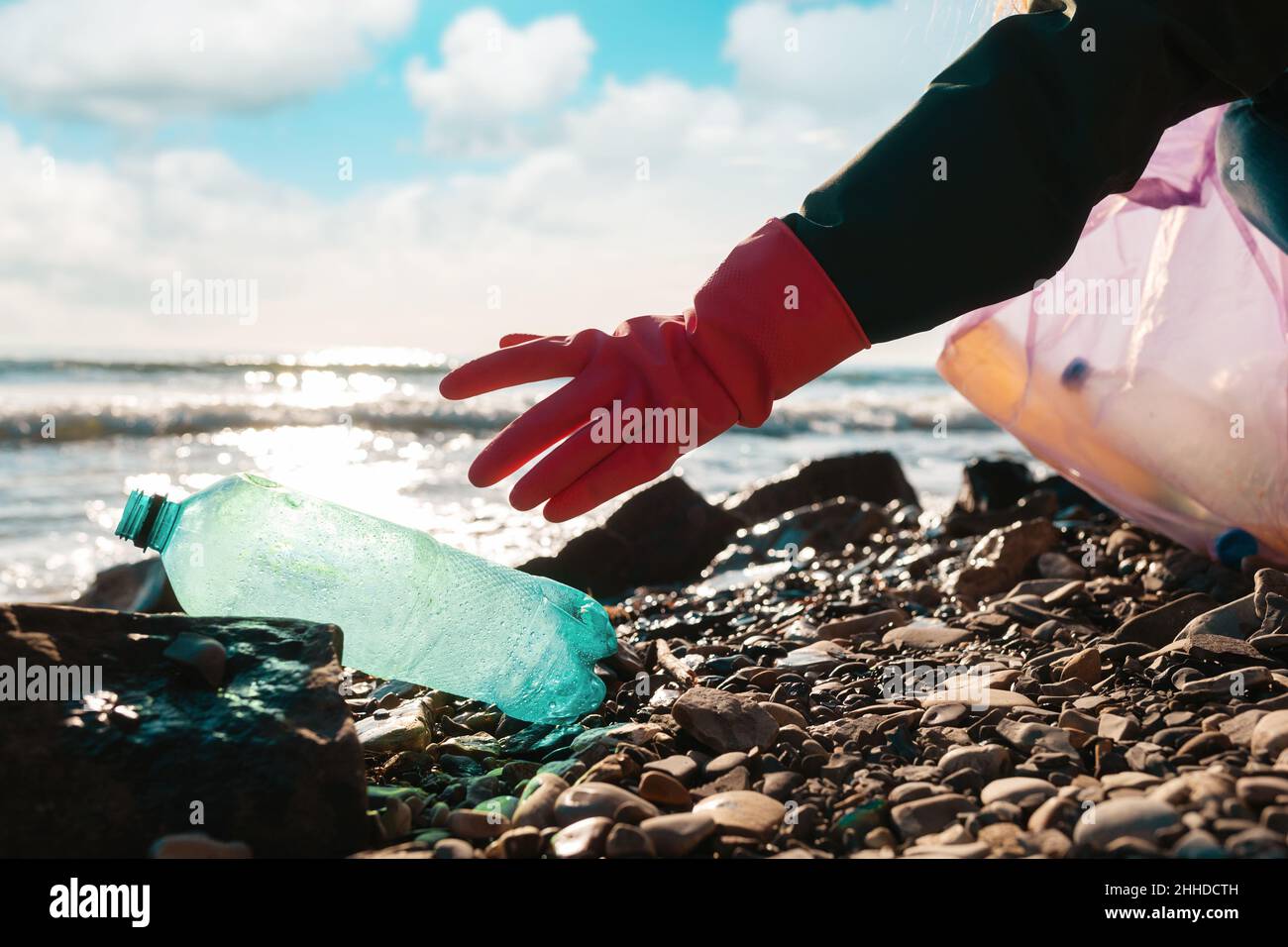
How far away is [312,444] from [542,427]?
10018 millimetres

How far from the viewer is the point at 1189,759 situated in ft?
4.85

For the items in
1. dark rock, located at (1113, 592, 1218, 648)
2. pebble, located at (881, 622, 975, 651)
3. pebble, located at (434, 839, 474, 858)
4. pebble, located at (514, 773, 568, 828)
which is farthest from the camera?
pebble, located at (881, 622, 975, 651)

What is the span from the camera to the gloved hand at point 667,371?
5.00 feet

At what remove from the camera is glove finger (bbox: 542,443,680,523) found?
1636 mm

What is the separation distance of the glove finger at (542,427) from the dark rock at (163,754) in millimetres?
408

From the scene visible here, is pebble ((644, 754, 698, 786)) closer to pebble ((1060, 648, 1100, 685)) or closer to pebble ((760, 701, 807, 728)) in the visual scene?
pebble ((760, 701, 807, 728))

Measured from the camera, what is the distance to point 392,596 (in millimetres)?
2143

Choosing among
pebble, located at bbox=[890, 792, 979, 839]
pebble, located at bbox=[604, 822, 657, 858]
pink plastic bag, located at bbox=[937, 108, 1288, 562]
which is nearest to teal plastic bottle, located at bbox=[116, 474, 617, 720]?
pebble, located at bbox=[604, 822, 657, 858]

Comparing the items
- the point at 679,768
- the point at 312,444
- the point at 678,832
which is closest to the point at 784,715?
the point at 679,768
